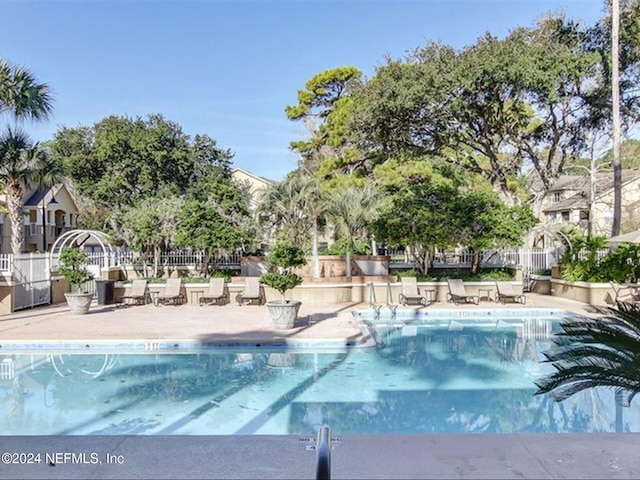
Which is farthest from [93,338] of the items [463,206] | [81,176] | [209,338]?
[81,176]

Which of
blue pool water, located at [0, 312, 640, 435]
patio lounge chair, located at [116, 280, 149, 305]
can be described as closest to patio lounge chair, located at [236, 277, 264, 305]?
patio lounge chair, located at [116, 280, 149, 305]

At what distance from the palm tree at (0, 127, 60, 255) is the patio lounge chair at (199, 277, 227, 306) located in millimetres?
7879

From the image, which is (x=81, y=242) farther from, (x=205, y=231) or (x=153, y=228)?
(x=205, y=231)

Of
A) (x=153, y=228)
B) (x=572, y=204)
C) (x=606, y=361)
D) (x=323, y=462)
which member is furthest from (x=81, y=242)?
(x=572, y=204)

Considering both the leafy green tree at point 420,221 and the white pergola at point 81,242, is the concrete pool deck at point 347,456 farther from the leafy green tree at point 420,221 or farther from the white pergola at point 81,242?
the white pergola at point 81,242

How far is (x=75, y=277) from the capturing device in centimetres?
1312

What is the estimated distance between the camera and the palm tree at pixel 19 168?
16.2m

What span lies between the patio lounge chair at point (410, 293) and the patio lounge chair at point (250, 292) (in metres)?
5.01

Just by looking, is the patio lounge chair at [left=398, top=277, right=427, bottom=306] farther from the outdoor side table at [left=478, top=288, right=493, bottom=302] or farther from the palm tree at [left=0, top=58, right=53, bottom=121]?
the palm tree at [left=0, top=58, right=53, bottom=121]

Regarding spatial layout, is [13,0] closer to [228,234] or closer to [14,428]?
[228,234]

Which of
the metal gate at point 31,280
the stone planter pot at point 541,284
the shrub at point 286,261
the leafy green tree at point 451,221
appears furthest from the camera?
the stone planter pot at point 541,284

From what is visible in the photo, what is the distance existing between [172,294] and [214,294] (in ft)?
4.70

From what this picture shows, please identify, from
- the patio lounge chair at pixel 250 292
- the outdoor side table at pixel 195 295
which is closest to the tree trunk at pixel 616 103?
the patio lounge chair at pixel 250 292

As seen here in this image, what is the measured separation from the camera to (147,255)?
60.8ft
